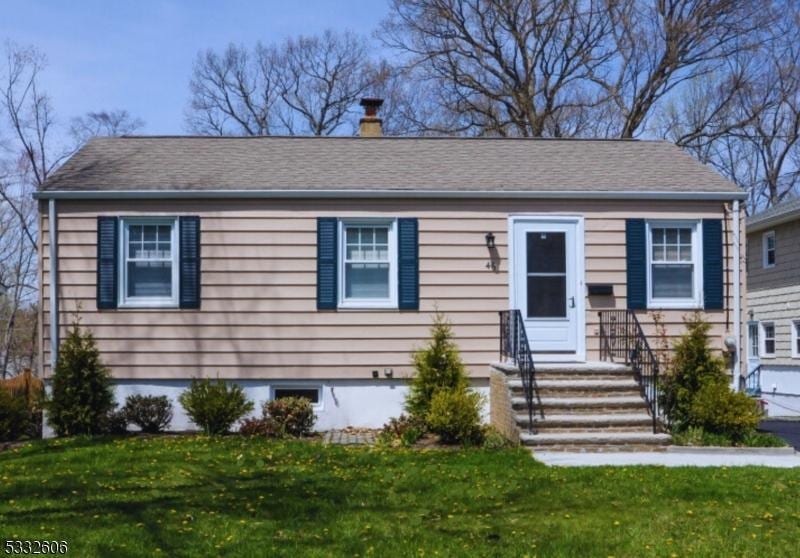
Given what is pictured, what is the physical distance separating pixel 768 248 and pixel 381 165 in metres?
14.0

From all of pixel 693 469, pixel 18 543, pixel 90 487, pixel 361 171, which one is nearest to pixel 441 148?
pixel 361 171

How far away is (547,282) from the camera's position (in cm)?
1405

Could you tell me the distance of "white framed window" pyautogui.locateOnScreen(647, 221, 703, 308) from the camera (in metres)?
14.0

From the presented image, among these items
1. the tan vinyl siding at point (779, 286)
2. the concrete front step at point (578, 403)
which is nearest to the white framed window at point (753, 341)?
the tan vinyl siding at point (779, 286)

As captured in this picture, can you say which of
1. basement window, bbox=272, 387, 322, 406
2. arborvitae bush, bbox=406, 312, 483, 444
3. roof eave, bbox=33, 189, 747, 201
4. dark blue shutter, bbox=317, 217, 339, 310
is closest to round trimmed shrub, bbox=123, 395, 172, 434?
basement window, bbox=272, 387, 322, 406

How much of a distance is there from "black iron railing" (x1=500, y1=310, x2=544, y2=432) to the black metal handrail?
138 cm

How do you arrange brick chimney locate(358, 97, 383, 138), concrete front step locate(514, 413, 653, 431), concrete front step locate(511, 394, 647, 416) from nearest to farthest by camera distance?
1. concrete front step locate(514, 413, 653, 431)
2. concrete front step locate(511, 394, 647, 416)
3. brick chimney locate(358, 97, 383, 138)

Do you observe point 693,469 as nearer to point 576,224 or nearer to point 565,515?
point 565,515

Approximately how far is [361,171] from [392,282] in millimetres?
1835

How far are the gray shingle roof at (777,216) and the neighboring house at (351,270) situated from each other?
30.7ft

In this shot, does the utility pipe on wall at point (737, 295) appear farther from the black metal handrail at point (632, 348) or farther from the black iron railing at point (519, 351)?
the black iron railing at point (519, 351)

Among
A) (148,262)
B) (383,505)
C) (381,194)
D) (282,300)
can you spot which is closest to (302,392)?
(282,300)

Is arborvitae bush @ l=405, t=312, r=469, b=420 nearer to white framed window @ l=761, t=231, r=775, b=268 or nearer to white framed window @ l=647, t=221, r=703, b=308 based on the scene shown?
white framed window @ l=647, t=221, r=703, b=308

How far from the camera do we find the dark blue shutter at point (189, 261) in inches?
541
